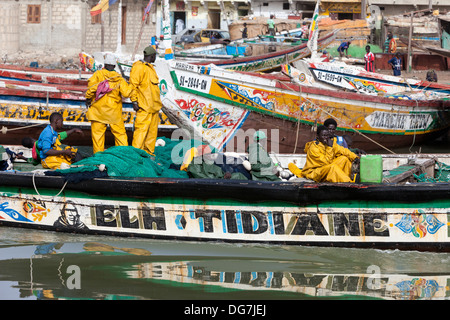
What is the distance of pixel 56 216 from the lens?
26.4ft

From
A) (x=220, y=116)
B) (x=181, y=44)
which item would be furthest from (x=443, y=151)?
(x=181, y=44)

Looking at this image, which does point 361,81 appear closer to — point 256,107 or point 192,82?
point 256,107

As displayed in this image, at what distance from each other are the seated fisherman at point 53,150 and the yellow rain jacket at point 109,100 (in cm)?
77

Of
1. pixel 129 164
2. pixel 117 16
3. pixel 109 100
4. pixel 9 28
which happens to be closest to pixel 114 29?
pixel 117 16

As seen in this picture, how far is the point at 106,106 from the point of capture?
31.1 feet

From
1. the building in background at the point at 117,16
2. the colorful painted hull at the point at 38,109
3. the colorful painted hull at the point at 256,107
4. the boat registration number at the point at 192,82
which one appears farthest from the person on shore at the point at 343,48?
the boat registration number at the point at 192,82

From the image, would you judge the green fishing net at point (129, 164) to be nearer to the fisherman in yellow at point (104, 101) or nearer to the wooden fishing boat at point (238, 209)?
the wooden fishing boat at point (238, 209)

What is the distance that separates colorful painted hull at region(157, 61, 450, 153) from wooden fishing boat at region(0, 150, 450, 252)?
490 cm

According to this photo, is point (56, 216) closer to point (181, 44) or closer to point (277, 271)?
point (277, 271)

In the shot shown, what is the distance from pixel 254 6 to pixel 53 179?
→ 33.9 meters

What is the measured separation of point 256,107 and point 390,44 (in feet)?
50.1

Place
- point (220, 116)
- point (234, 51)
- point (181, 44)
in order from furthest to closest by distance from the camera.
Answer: point (181, 44) < point (234, 51) < point (220, 116)

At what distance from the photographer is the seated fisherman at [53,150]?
8.56 metres
